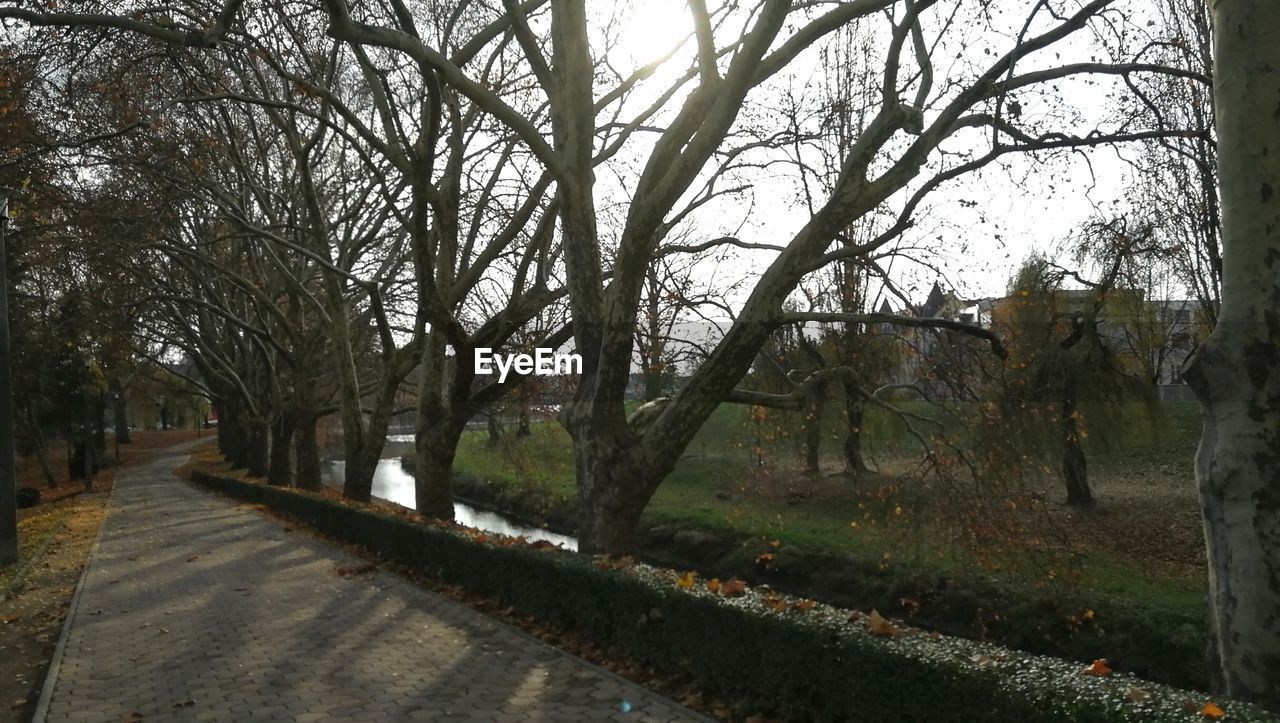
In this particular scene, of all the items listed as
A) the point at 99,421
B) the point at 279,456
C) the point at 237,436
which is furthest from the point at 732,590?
the point at 99,421

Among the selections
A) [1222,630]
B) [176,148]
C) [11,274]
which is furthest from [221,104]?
[1222,630]

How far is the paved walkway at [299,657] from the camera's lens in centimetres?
661

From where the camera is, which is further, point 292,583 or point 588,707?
point 292,583

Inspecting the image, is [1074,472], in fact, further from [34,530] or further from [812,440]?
[34,530]

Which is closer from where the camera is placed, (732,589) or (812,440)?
(732,589)

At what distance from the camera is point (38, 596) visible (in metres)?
11.9

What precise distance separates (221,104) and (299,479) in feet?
35.4

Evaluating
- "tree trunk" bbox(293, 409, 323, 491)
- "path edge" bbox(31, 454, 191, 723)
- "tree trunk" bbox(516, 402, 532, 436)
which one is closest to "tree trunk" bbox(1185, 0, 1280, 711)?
"path edge" bbox(31, 454, 191, 723)

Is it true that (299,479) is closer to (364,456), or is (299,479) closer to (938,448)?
(364,456)

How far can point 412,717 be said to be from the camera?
20.8ft

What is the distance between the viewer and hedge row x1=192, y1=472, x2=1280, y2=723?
458 cm

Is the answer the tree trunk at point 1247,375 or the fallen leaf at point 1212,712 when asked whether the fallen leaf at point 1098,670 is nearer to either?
the fallen leaf at point 1212,712

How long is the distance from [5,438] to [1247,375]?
14697mm

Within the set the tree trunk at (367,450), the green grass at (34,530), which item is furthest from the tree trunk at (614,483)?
the tree trunk at (367,450)
